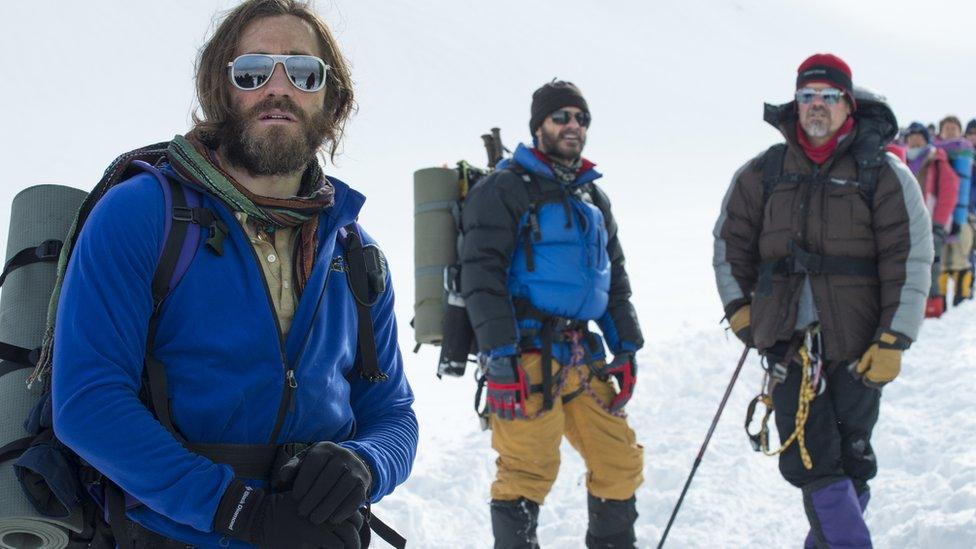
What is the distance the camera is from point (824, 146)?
15.8 feet

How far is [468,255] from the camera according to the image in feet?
16.2

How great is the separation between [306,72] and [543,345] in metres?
2.61

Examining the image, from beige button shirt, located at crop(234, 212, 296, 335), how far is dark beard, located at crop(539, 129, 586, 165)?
3.00m

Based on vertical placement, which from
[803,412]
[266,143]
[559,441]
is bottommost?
[559,441]

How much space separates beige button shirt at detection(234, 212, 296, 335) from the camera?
7.55 ft

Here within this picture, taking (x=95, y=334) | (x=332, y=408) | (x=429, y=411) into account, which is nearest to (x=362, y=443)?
(x=332, y=408)

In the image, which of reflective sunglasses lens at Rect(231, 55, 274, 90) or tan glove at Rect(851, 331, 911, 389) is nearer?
reflective sunglasses lens at Rect(231, 55, 274, 90)

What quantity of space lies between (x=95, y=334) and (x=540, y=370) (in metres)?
3.05

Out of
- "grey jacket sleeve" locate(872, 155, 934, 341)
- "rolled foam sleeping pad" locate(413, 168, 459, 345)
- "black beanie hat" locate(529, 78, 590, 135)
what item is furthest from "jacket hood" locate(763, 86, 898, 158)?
"rolled foam sleeping pad" locate(413, 168, 459, 345)

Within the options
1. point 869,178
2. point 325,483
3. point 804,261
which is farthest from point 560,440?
point 325,483

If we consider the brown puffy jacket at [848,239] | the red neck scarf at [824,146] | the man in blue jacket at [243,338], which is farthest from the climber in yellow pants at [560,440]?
the man in blue jacket at [243,338]

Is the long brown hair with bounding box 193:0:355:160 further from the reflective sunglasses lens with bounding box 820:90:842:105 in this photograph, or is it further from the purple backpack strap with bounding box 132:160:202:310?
the reflective sunglasses lens with bounding box 820:90:842:105

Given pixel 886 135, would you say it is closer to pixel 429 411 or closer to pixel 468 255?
pixel 468 255

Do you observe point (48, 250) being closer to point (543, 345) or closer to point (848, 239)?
point (543, 345)
